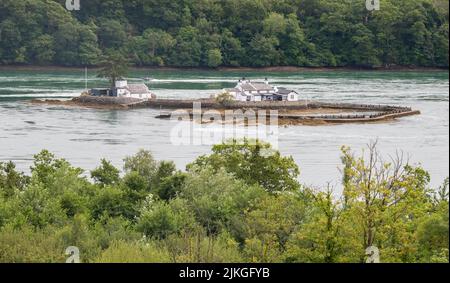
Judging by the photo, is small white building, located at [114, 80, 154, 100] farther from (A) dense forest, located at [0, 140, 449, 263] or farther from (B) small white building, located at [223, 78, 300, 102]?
(A) dense forest, located at [0, 140, 449, 263]

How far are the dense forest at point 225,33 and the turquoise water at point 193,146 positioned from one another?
4883 mm

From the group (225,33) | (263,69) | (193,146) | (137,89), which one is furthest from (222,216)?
(225,33)

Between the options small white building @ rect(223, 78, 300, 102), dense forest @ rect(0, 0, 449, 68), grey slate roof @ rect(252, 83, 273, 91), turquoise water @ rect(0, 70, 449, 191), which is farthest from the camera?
dense forest @ rect(0, 0, 449, 68)

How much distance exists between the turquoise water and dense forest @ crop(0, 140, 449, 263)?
18.5 ft

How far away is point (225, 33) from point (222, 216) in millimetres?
57479

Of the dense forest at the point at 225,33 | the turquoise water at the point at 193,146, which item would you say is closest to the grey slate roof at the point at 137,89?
the turquoise water at the point at 193,146

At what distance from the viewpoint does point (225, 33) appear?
69.6m

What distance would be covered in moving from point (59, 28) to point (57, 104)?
24706 millimetres

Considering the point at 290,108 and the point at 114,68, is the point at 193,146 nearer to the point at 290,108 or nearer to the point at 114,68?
the point at 290,108

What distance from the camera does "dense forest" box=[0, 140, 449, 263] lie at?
9.41m

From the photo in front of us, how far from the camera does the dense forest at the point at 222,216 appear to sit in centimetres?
941

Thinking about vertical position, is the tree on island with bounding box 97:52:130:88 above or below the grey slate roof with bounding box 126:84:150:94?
above

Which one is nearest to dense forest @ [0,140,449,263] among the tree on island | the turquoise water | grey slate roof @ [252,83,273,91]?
the turquoise water

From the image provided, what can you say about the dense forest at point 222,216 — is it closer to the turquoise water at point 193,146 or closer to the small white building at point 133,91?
the turquoise water at point 193,146
